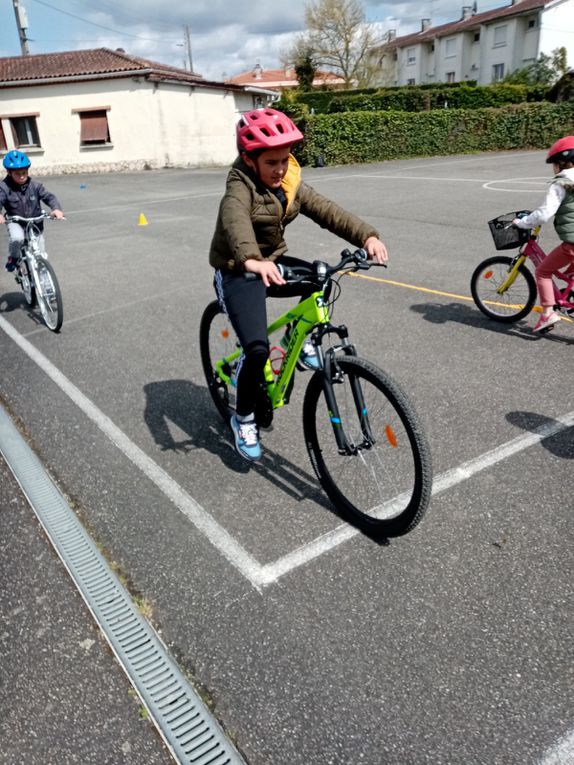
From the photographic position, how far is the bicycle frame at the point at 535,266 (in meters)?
5.68

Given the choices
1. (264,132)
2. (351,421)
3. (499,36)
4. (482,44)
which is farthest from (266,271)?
(482,44)

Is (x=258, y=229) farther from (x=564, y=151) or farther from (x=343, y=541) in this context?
(x=564, y=151)

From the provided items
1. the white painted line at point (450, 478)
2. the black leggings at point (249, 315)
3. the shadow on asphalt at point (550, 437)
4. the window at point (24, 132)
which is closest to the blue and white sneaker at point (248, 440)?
the black leggings at point (249, 315)

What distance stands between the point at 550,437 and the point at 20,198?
651 centimetres

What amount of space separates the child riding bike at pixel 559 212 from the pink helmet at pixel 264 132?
9.79ft

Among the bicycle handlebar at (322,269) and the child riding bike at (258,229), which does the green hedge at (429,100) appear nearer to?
the child riding bike at (258,229)

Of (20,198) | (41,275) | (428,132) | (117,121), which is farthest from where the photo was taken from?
(117,121)

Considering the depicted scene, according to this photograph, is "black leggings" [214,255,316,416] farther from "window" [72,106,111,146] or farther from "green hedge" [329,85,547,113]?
"green hedge" [329,85,547,113]

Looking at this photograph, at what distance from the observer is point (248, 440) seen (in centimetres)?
369

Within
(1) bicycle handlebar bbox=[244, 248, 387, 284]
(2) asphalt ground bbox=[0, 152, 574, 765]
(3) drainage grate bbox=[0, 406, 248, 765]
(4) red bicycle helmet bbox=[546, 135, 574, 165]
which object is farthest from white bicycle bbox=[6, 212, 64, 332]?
(4) red bicycle helmet bbox=[546, 135, 574, 165]

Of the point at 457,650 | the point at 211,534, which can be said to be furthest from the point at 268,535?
the point at 457,650

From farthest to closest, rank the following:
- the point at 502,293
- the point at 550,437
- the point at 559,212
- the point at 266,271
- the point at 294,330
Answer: the point at 502,293, the point at 559,212, the point at 550,437, the point at 294,330, the point at 266,271

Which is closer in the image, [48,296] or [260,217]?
[260,217]

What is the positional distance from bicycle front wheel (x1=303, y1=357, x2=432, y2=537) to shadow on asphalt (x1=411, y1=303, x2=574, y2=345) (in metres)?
3.31
